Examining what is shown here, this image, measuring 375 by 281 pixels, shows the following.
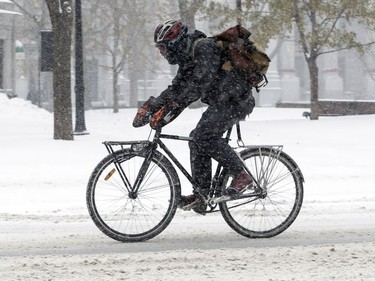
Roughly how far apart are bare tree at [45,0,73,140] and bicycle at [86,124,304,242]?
31.7 ft

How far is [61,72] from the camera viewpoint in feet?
53.1

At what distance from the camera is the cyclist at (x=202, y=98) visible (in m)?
6.33

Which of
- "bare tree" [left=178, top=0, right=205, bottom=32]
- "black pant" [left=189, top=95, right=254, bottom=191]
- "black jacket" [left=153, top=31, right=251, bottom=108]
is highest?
"bare tree" [left=178, top=0, right=205, bottom=32]

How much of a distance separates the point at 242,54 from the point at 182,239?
1.56 metres

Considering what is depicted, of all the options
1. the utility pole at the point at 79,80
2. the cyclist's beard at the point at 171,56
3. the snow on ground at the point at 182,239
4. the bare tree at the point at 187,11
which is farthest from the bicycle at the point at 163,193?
the bare tree at the point at 187,11

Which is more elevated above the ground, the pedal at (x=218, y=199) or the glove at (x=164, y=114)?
the glove at (x=164, y=114)

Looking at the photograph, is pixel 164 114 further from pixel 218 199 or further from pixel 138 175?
pixel 218 199

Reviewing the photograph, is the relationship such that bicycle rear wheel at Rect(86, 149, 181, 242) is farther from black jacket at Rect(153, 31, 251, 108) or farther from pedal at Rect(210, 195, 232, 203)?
black jacket at Rect(153, 31, 251, 108)

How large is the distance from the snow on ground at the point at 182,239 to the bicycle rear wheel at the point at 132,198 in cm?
Result: 13

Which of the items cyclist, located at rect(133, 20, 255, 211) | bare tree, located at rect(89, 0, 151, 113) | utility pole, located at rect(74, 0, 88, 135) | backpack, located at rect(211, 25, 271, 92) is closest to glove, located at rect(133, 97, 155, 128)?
cyclist, located at rect(133, 20, 255, 211)

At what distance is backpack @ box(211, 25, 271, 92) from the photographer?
6.36 m

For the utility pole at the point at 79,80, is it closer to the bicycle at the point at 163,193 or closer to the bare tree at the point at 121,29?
the bicycle at the point at 163,193

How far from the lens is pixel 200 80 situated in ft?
20.8

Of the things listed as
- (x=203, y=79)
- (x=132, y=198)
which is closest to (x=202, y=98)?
(x=203, y=79)
